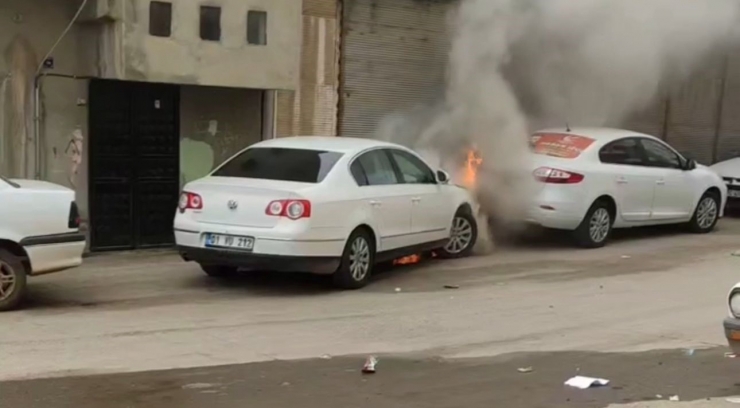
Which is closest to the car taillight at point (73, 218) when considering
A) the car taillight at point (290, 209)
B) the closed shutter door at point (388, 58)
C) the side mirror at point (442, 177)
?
the car taillight at point (290, 209)

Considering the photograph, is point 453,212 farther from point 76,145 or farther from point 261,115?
point 76,145

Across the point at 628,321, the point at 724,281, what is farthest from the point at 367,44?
the point at 628,321

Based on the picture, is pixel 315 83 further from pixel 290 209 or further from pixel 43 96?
pixel 290 209

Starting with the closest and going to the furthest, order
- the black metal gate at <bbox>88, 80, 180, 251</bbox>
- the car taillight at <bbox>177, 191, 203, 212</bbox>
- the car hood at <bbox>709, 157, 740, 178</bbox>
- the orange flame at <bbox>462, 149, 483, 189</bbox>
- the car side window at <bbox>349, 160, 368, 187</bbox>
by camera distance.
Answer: the car taillight at <bbox>177, 191, 203, 212</bbox>
the car side window at <bbox>349, 160, 368, 187</bbox>
the black metal gate at <bbox>88, 80, 180, 251</bbox>
the orange flame at <bbox>462, 149, 483, 189</bbox>
the car hood at <bbox>709, 157, 740, 178</bbox>

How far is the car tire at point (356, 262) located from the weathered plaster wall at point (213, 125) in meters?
3.95

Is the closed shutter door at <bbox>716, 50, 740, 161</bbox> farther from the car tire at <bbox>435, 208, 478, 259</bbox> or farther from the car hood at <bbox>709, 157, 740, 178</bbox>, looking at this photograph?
the car tire at <bbox>435, 208, 478, 259</bbox>

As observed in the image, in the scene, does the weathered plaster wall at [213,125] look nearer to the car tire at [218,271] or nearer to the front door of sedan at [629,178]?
the car tire at [218,271]

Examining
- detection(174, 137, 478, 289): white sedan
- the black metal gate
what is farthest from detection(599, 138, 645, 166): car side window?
the black metal gate

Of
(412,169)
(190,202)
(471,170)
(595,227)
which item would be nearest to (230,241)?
(190,202)

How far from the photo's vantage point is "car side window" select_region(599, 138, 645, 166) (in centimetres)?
1369

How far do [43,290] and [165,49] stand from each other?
375cm

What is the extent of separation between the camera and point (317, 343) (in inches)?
306

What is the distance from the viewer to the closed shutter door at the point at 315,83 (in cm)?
1434

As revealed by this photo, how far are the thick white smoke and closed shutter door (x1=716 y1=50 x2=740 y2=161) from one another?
13.3 ft
